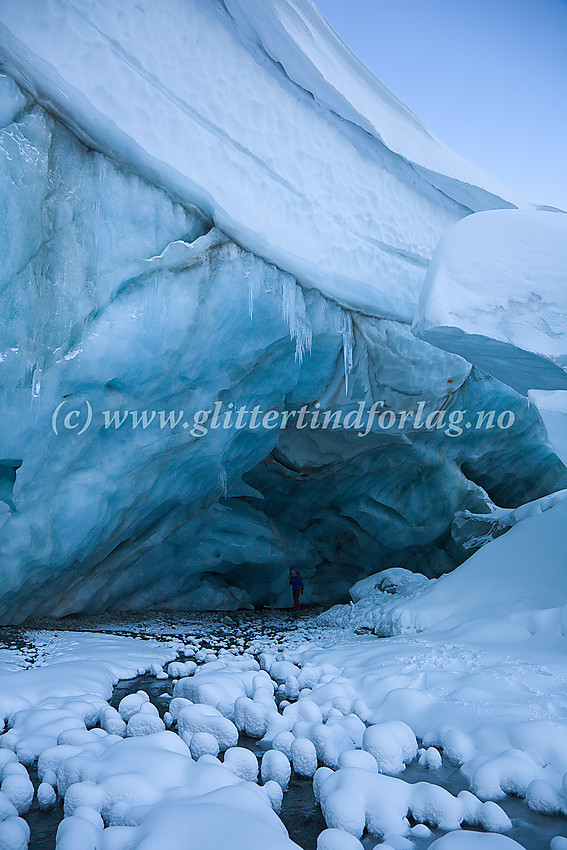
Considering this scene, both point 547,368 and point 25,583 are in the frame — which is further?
point 25,583

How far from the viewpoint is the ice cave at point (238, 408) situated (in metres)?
1.99

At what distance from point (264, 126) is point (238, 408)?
282 centimetres

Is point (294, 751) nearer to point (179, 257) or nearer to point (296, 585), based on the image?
point (179, 257)

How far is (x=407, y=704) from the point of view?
281cm

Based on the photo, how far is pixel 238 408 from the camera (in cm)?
634

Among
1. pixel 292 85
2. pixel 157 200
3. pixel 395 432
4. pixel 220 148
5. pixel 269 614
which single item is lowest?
pixel 269 614

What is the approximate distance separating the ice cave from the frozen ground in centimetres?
1

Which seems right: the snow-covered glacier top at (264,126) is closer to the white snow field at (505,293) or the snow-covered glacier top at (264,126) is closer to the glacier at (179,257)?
the glacier at (179,257)

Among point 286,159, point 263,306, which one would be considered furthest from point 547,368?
point 286,159

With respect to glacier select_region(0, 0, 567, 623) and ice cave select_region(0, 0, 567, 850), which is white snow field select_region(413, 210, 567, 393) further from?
glacier select_region(0, 0, 567, 623)

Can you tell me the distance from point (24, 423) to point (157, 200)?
2.13 m

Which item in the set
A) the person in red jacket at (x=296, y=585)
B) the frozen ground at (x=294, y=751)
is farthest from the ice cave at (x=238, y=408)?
the person in red jacket at (x=296, y=585)

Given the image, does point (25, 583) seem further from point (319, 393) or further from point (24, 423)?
point (319, 393)
